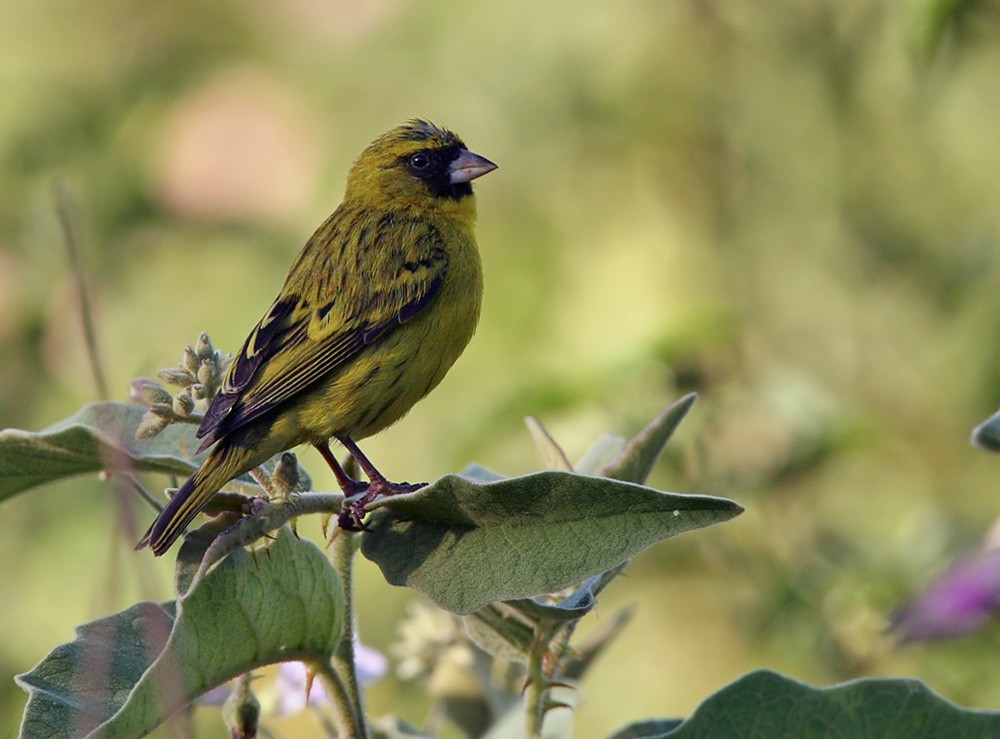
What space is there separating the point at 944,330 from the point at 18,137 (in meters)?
2.86

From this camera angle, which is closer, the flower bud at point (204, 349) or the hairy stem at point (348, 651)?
the hairy stem at point (348, 651)

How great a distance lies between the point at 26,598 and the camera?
150 inches

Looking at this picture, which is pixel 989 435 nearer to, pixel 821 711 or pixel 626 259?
pixel 821 711

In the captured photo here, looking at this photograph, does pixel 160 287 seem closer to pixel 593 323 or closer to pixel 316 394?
pixel 593 323

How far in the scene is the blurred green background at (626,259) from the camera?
9.64ft

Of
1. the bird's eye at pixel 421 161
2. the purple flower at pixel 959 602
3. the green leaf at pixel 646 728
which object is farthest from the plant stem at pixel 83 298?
the bird's eye at pixel 421 161

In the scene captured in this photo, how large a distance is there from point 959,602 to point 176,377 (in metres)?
1.39

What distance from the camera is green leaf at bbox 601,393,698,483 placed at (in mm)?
1450

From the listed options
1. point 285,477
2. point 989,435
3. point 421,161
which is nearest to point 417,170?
point 421,161

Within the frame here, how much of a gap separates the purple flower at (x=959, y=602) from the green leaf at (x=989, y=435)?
853 mm

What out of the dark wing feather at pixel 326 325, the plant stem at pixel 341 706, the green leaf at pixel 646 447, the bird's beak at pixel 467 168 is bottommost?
Answer: the plant stem at pixel 341 706

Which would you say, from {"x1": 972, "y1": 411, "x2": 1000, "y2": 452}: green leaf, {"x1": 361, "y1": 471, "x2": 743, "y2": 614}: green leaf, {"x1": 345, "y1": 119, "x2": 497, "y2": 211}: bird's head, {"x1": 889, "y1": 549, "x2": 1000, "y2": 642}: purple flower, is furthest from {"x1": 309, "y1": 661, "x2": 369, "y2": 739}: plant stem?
{"x1": 345, "y1": 119, "x2": 497, "y2": 211}: bird's head

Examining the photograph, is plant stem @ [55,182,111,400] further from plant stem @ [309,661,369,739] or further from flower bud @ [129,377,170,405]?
plant stem @ [309,661,369,739]

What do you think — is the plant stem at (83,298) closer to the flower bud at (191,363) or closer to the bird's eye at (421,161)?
the flower bud at (191,363)
